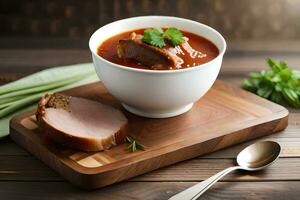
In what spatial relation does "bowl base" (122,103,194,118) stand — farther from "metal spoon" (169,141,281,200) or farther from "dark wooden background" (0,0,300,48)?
"dark wooden background" (0,0,300,48)

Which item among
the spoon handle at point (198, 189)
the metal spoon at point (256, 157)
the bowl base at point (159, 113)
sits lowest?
the spoon handle at point (198, 189)

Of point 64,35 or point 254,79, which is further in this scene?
point 64,35

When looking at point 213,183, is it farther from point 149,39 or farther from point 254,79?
point 254,79

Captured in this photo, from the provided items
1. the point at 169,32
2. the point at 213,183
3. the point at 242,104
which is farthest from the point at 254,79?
the point at 213,183

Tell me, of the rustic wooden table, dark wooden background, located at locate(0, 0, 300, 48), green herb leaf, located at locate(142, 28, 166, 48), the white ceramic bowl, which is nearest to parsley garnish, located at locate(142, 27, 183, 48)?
green herb leaf, located at locate(142, 28, 166, 48)

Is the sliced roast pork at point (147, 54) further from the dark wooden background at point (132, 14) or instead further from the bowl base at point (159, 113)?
the dark wooden background at point (132, 14)

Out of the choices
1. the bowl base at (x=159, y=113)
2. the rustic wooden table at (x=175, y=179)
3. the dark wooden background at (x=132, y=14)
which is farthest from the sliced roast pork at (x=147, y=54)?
the dark wooden background at (x=132, y=14)

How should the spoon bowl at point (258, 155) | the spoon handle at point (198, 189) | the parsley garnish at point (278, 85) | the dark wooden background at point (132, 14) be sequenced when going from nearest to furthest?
the spoon handle at point (198, 189)
the spoon bowl at point (258, 155)
the parsley garnish at point (278, 85)
the dark wooden background at point (132, 14)
